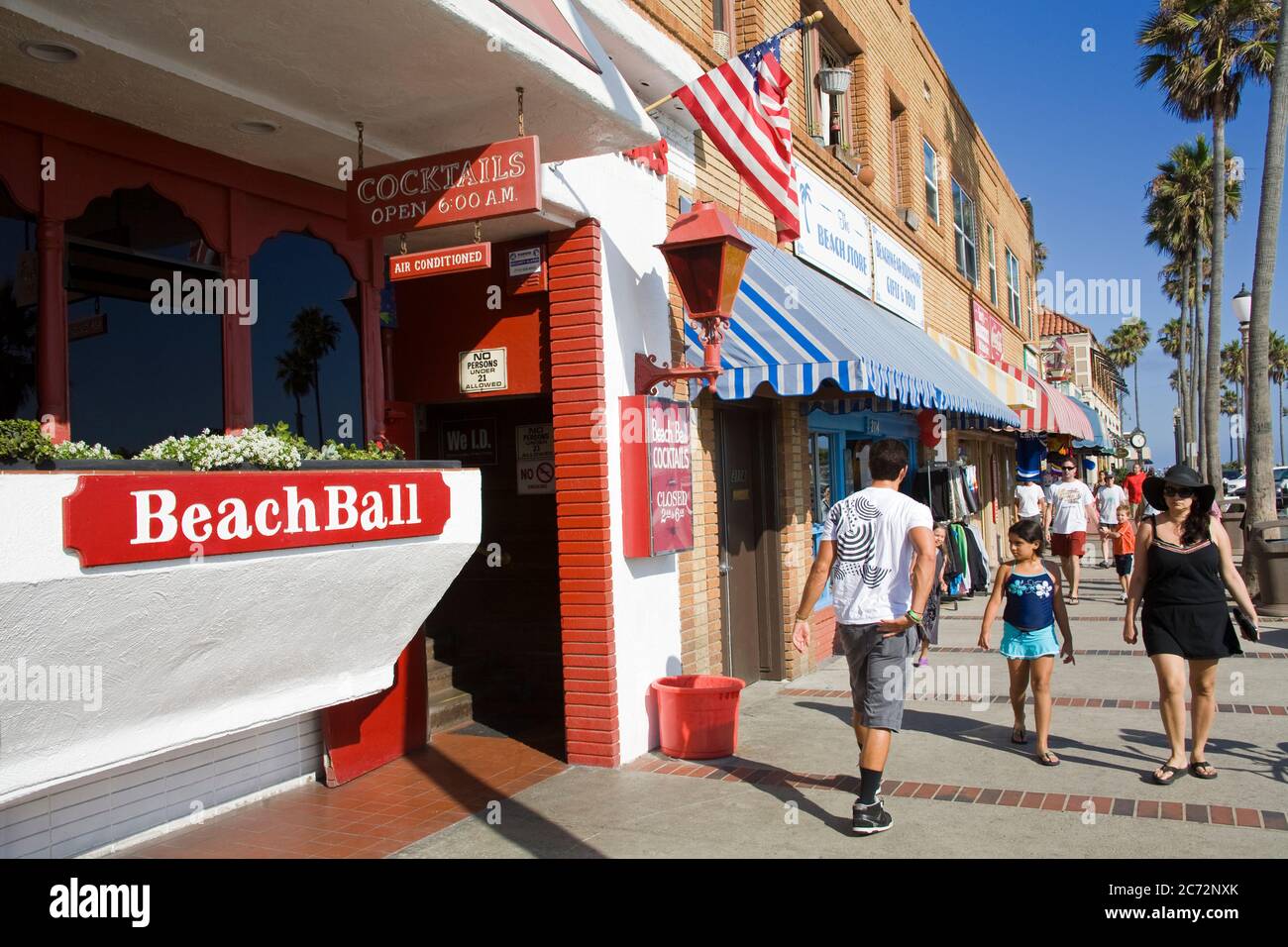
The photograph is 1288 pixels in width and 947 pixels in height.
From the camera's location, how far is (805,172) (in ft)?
34.5

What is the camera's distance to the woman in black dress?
5758mm

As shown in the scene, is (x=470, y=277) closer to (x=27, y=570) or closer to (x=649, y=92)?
(x=649, y=92)

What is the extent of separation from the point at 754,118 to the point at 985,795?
516 centimetres

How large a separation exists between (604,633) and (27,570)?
360cm

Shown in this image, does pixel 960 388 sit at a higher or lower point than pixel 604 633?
higher

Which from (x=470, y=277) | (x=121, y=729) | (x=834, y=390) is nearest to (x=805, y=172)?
(x=834, y=390)

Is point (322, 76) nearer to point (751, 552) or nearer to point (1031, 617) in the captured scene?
point (1031, 617)

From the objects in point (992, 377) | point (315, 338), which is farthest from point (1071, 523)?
point (315, 338)

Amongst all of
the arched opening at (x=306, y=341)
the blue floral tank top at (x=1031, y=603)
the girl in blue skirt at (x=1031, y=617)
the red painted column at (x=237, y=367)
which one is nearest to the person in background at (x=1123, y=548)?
the girl in blue skirt at (x=1031, y=617)

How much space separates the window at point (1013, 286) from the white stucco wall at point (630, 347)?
19319 millimetres

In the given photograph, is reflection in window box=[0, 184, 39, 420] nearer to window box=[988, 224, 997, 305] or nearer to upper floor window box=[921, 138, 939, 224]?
upper floor window box=[921, 138, 939, 224]

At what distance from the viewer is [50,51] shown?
14.2 ft

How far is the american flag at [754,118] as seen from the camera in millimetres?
7465

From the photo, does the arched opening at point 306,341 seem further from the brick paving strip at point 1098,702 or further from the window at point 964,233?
the window at point 964,233
